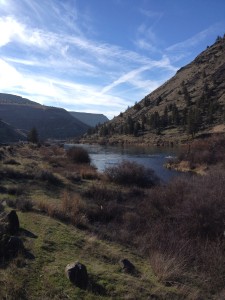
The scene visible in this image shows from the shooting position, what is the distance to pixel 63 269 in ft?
27.7

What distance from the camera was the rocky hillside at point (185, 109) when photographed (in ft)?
342

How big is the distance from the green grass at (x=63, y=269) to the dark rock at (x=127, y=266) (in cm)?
14

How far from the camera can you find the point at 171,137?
106 metres

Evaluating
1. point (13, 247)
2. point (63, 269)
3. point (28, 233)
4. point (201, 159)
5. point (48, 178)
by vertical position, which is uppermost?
point (201, 159)

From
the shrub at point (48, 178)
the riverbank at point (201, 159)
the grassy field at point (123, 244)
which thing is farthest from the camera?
the riverbank at point (201, 159)

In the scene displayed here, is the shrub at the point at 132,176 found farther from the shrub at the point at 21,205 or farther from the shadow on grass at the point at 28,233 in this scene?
the shadow on grass at the point at 28,233

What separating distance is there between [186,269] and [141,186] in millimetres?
16065

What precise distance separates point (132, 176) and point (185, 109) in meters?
95.9

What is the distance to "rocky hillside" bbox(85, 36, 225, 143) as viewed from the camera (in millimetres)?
104262

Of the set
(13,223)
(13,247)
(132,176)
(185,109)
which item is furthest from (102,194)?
(185,109)

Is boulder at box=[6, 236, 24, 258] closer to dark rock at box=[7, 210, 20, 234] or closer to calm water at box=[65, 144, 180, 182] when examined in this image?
dark rock at box=[7, 210, 20, 234]

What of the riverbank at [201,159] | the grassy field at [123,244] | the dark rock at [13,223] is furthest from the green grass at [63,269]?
the riverbank at [201,159]

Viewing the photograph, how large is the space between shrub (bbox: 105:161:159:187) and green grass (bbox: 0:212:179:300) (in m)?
14.4

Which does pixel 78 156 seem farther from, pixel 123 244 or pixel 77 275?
pixel 77 275
